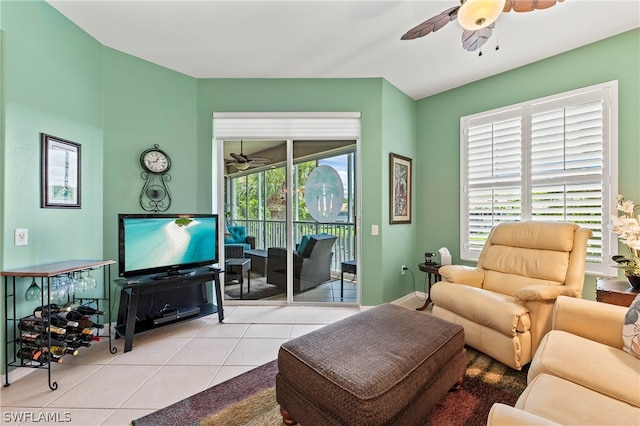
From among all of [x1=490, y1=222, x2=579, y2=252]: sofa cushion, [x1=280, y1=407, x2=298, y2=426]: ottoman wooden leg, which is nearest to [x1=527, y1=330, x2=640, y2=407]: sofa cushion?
[x1=490, y1=222, x2=579, y2=252]: sofa cushion

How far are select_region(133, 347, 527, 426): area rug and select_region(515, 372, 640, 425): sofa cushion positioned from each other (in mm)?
566

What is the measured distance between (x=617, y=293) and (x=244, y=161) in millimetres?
3758

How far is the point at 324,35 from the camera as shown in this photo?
252 centimetres

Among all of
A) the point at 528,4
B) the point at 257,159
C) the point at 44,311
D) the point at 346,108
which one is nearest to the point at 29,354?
the point at 44,311

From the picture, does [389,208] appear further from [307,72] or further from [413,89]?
[307,72]

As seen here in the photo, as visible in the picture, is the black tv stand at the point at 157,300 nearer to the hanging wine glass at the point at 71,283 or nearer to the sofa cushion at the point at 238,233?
the hanging wine glass at the point at 71,283

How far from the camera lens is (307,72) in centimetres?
321

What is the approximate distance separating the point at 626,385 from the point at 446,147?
305 cm

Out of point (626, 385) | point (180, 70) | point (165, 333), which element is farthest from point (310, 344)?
point (180, 70)

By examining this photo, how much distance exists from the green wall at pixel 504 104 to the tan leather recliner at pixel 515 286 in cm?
Answer: 74

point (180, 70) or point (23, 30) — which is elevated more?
point (180, 70)

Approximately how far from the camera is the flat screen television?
2.41 metres

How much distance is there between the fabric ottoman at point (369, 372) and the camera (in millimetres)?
1185

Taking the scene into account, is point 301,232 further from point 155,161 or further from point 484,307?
point 484,307
